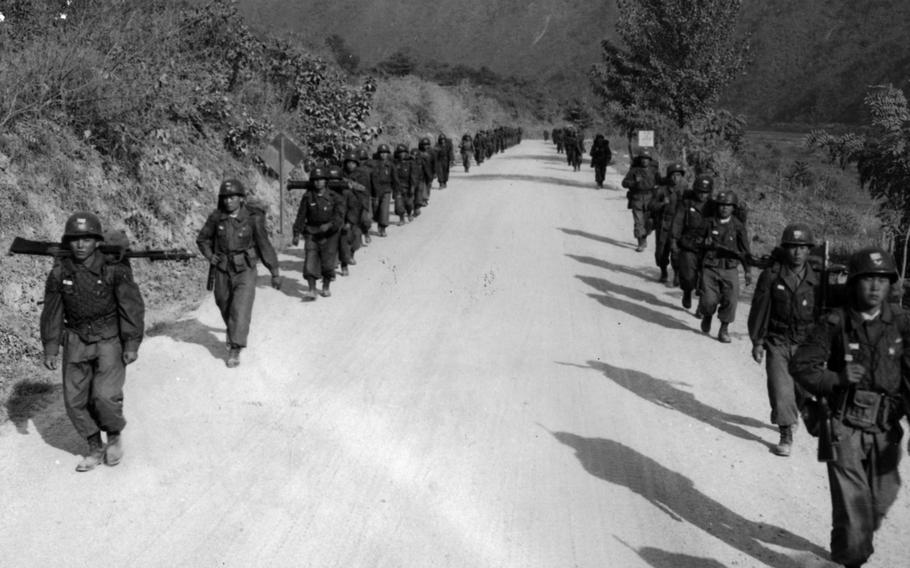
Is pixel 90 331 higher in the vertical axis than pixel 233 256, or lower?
lower

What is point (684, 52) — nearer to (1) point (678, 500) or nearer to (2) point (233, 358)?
(2) point (233, 358)

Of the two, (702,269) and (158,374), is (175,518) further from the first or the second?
(702,269)

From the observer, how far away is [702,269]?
35.7 ft

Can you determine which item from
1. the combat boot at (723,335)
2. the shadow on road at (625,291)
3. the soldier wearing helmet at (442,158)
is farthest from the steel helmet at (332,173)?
the soldier wearing helmet at (442,158)

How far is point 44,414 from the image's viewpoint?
25.6ft

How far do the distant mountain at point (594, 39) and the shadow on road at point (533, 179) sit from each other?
44211mm

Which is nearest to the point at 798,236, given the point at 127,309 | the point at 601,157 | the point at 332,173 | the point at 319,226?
the point at 127,309

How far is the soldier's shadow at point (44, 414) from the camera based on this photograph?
23.7ft

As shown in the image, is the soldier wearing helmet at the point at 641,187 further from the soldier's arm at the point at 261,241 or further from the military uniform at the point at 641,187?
the soldier's arm at the point at 261,241

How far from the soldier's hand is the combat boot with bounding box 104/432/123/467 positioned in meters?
5.19

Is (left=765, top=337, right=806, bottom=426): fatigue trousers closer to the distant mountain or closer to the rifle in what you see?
the rifle

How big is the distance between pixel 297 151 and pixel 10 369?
26.6 ft

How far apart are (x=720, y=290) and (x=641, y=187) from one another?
551cm

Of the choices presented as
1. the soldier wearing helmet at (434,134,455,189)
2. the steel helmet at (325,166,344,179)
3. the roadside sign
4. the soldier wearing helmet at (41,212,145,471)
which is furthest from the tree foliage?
the soldier wearing helmet at (41,212,145,471)
